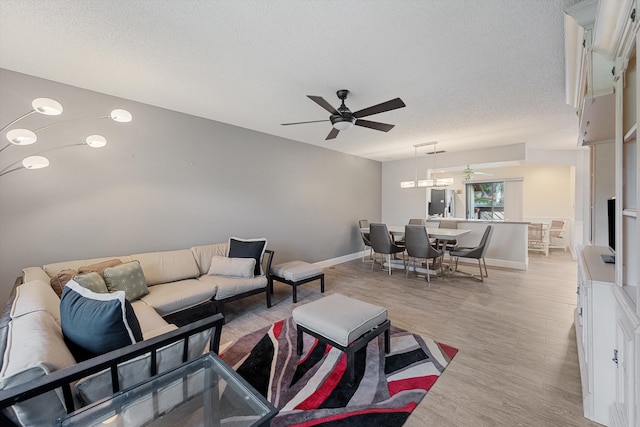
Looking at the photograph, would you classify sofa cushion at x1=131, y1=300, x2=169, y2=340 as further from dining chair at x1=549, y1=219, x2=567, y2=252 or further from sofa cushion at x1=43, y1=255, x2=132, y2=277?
dining chair at x1=549, y1=219, x2=567, y2=252

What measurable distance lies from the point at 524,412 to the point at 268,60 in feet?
10.5

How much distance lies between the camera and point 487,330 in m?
2.73

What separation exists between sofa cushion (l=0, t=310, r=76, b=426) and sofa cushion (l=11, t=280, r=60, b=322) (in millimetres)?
220

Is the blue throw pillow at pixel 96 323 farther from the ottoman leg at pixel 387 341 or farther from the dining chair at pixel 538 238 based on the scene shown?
the dining chair at pixel 538 238

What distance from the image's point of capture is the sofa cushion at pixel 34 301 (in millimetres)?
1400

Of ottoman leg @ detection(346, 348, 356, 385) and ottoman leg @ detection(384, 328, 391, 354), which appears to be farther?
ottoman leg @ detection(384, 328, 391, 354)

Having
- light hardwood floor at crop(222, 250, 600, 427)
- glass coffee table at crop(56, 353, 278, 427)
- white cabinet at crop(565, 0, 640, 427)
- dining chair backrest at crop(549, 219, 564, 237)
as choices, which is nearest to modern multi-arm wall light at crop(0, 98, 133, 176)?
glass coffee table at crop(56, 353, 278, 427)

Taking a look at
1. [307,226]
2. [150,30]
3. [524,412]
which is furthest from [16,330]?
[307,226]

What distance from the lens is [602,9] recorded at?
3.48ft

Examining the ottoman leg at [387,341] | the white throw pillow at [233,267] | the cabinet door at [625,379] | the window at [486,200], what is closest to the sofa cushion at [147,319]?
the white throw pillow at [233,267]

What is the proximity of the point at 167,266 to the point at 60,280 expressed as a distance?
3.03ft

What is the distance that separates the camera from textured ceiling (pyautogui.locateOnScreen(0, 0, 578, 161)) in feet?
5.54

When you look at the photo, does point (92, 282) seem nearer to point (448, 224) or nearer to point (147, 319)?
point (147, 319)

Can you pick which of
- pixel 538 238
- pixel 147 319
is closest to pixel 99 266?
pixel 147 319
